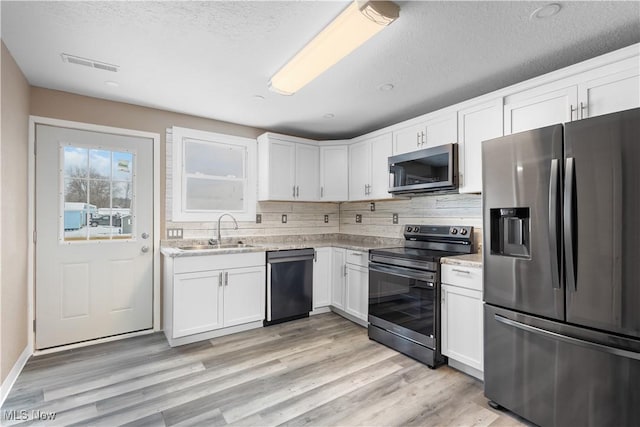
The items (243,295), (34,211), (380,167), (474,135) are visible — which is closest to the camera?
(474,135)

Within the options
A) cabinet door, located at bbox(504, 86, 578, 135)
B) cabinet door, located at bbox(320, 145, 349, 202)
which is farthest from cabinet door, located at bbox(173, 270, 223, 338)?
cabinet door, located at bbox(504, 86, 578, 135)

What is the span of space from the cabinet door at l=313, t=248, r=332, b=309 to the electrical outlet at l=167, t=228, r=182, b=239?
5.23 ft

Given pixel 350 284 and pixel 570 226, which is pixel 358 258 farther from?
pixel 570 226

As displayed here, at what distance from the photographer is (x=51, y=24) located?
1893mm

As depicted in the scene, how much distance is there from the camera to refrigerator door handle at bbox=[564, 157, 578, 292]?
167 cm

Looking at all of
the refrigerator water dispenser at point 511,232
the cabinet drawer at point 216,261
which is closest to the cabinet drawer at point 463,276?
the refrigerator water dispenser at point 511,232

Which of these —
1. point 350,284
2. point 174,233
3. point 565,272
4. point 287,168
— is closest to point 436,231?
point 350,284

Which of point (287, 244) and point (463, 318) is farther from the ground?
point (287, 244)

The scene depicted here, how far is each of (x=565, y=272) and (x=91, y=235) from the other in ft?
12.5

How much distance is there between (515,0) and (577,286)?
1.56m

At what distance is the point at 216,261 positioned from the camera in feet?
10.3

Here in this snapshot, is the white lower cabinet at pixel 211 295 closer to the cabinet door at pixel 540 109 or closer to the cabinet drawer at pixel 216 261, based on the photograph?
the cabinet drawer at pixel 216 261

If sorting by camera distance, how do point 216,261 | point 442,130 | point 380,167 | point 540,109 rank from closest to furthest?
point 540,109, point 442,130, point 216,261, point 380,167

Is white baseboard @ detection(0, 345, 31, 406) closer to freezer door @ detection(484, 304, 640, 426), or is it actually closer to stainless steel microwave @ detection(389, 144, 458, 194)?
freezer door @ detection(484, 304, 640, 426)
